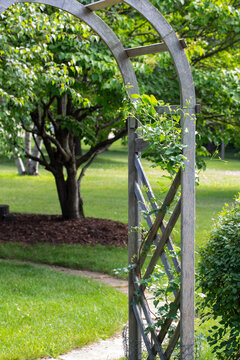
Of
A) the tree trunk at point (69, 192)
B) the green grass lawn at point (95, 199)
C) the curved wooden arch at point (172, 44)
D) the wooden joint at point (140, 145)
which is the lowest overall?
the green grass lawn at point (95, 199)

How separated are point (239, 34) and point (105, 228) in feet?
14.8

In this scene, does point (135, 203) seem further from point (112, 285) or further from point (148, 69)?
point (148, 69)

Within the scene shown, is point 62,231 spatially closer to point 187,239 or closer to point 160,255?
point 160,255

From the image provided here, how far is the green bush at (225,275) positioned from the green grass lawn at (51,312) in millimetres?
1594

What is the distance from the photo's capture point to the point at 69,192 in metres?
11.1

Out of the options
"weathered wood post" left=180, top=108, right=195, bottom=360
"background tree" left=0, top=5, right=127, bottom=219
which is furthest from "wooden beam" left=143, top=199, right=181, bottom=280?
"background tree" left=0, top=5, right=127, bottom=219

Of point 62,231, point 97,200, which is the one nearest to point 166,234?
point 62,231

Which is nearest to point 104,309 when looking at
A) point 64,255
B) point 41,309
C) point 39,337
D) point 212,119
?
point 41,309

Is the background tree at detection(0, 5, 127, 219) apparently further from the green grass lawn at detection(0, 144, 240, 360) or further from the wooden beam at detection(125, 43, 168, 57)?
the green grass lawn at detection(0, 144, 240, 360)

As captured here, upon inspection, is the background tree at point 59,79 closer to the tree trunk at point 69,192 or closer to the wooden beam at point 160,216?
the tree trunk at point 69,192

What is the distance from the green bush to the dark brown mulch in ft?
18.0

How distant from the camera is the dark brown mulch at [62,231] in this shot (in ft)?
32.3

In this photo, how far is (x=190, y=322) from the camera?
12.0ft


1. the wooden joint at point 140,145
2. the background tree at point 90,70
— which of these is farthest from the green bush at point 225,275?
the background tree at point 90,70
